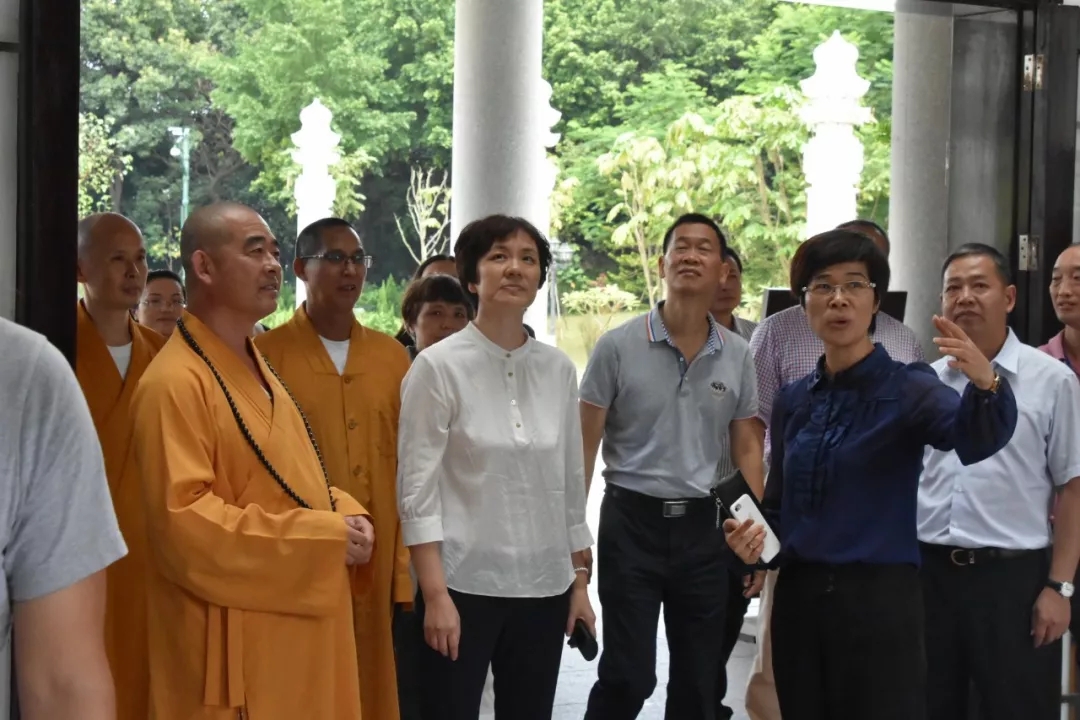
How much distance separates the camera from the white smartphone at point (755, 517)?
298 cm

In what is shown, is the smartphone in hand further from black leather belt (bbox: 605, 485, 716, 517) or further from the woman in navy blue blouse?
black leather belt (bbox: 605, 485, 716, 517)

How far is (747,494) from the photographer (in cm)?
300

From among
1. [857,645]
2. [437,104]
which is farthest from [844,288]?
[437,104]

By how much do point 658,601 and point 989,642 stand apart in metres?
0.88

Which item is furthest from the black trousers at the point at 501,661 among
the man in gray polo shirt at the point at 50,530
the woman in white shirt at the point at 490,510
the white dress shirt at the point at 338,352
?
the man in gray polo shirt at the point at 50,530

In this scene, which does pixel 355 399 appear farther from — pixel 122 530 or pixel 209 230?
pixel 209 230

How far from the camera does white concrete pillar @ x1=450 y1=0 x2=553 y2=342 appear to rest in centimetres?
659

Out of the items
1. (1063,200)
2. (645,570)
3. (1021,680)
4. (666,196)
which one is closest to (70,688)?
(645,570)

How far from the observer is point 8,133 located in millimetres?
2945

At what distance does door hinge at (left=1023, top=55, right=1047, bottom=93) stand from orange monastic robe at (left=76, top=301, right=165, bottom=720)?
3.16m

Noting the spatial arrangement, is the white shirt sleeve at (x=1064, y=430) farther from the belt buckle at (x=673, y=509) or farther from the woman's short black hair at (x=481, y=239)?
the woman's short black hair at (x=481, y=239)

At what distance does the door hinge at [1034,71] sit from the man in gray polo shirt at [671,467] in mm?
1500

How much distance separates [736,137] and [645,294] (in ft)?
8.19

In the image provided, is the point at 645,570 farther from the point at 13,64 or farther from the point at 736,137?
the point at 736,137
